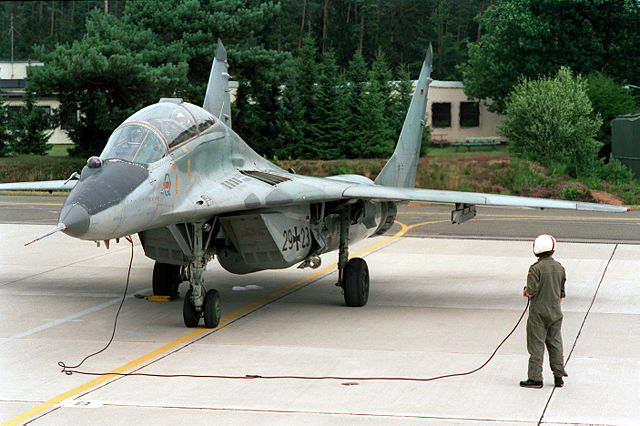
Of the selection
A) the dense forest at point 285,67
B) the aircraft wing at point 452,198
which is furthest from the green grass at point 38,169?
the aircraft wing at point 452,198

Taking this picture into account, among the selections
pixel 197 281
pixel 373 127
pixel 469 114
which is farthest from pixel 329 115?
pixel 197 281

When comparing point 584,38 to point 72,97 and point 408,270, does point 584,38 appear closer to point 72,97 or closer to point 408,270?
point 72,97

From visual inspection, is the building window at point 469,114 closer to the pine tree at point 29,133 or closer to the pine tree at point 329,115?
the pine tree at point 329,115

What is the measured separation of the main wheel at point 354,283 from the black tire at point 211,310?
277cm

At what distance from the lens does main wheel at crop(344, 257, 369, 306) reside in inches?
587

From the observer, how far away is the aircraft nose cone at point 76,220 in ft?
34.6

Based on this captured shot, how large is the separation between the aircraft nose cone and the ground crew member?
5.49 meters

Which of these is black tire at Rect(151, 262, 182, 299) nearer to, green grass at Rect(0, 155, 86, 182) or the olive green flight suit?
the olive green flight suit

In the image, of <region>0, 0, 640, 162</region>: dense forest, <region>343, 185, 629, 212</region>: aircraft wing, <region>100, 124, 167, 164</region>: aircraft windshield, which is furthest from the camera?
<region>0, 0, 640, 162</region>: dense forest

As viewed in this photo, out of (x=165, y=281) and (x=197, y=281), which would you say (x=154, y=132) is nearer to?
(x=197, y=281)

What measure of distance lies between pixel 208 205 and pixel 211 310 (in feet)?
5.63

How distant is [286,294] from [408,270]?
4214mm

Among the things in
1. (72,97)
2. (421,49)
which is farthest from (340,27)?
(72,97)

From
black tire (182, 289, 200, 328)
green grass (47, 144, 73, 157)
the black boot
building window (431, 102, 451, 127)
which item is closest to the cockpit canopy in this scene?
black tire (182, 289, 200, 328)
